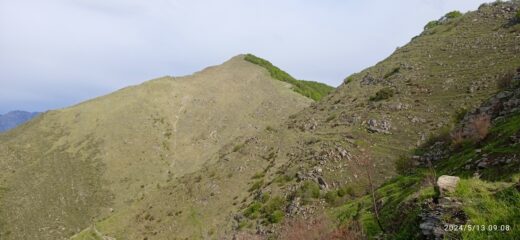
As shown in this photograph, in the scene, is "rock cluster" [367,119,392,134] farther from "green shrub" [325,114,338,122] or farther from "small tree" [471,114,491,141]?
"small tree" [471,114,491,141]

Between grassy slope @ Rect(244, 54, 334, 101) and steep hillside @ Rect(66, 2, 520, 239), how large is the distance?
128 ft

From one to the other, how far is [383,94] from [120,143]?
1804 inches

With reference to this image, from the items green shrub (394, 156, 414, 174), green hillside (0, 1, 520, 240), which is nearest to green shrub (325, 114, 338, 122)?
green hillside (0, 1, 520, 240)

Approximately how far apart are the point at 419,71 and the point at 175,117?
47.9 m

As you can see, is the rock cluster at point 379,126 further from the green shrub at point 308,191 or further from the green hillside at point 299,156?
the green shrub at point 308,191

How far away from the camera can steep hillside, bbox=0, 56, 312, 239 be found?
185 feet

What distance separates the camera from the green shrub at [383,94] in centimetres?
4197

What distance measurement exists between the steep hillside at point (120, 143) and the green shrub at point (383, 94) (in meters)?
20.1

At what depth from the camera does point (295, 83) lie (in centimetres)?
9925

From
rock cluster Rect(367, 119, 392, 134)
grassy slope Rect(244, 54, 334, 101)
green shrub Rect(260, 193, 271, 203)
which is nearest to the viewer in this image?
green shrub Rect(260, 193, 271, 203)

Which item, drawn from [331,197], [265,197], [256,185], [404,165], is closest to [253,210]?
[265,197]

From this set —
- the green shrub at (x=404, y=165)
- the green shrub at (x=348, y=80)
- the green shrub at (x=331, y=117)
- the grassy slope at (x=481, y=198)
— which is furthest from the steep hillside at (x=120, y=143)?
the grassy slope at (x=481, y=198)

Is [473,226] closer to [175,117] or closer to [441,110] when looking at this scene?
[441,110]

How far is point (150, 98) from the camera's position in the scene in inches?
3324
